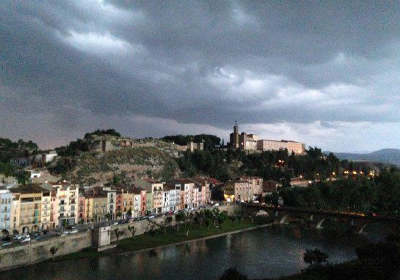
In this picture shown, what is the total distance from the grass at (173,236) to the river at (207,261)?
1209 millimetres

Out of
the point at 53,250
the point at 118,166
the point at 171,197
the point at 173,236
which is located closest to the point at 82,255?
the point at 53,250

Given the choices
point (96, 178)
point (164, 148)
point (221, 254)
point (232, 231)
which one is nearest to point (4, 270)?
point (221, 254)

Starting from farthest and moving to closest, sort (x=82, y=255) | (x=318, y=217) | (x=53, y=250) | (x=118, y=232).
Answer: (x=318, y=217) → (x=118, y=232) → (x=82, y=255) → (x=53, y=250)

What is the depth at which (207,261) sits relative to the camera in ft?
101

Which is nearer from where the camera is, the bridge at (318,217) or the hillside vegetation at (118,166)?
the bridge at (318,217)

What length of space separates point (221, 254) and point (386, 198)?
36.6 metres

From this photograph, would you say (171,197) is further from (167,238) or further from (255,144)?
(255,144)

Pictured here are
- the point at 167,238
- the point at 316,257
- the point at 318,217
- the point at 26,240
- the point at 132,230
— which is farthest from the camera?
the point at 318,217

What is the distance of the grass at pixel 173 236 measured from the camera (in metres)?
34.6

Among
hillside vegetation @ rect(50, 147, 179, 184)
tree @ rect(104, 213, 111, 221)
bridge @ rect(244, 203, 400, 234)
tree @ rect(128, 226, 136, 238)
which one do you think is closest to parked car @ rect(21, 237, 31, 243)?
tree @ rect(128, 226, 136, 238)

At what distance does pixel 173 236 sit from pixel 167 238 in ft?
4.04

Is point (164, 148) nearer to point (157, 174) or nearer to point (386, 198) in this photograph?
point (157, 174)

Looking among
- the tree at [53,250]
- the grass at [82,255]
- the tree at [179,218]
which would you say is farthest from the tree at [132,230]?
the tree at [53,250]

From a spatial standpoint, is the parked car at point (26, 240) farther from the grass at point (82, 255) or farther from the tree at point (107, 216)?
the tree at point (107, 216)
